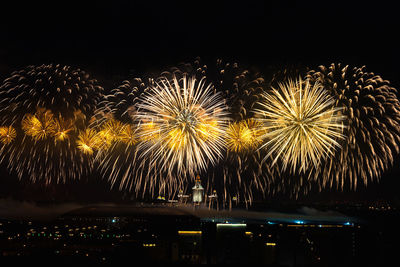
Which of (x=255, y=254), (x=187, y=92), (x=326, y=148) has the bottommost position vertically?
(x=255, y=254)

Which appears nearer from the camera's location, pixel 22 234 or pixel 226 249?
pixel 226 249

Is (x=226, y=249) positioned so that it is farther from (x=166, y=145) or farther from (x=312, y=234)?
(x=166, y=145)

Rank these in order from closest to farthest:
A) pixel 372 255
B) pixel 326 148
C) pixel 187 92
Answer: pixel 326 148
pixel 187 92
pixel 372 255

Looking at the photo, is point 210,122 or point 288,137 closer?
point 288,137

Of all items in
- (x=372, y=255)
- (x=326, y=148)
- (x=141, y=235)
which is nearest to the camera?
(x=326, y=148)

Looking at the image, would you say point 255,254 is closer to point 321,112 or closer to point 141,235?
point 141,235

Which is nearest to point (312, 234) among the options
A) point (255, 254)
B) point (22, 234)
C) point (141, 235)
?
point (255, 254)

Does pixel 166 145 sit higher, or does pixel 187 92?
pixel 187 92

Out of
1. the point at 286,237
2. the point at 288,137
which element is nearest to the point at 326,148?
the point at 288,137

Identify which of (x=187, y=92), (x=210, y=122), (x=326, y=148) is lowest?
(x=326, y=148)
